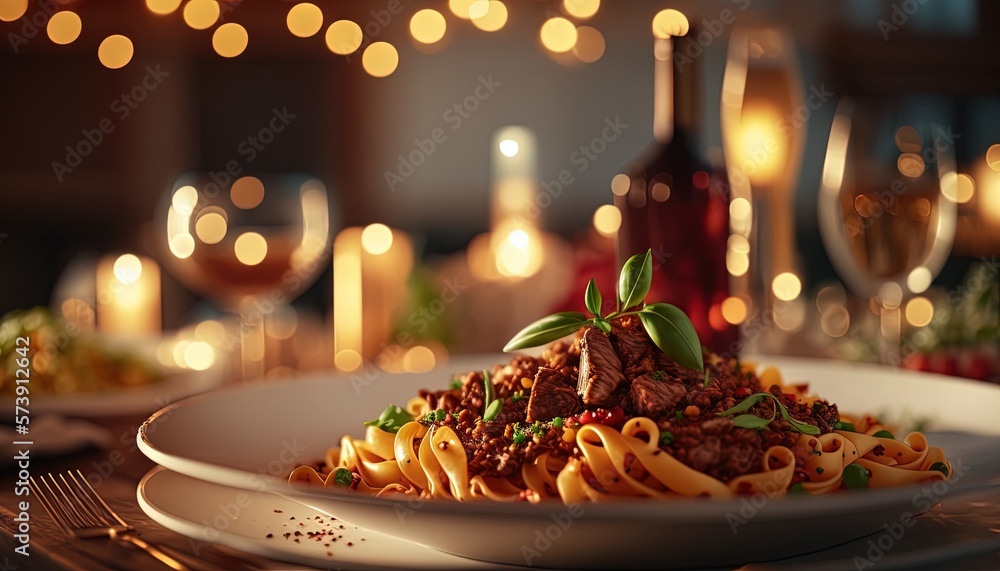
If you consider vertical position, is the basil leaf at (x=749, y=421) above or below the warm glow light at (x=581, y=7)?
below

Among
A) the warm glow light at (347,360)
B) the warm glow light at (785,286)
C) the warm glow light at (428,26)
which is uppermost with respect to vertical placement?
the warm glow light at (428,26)

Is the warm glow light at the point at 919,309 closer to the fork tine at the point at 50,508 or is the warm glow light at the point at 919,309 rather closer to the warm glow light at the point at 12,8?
the fork tine at the point at 50,508

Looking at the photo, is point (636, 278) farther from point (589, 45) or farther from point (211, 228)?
point (589, 45)

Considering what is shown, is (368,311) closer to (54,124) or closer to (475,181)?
(54,124)

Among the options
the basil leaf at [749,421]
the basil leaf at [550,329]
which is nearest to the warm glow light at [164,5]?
the basil leaf at [550,329]

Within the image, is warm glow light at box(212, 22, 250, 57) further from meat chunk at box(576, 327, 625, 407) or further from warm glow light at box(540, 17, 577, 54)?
meat chunk at box(576, 327, 625, 407)

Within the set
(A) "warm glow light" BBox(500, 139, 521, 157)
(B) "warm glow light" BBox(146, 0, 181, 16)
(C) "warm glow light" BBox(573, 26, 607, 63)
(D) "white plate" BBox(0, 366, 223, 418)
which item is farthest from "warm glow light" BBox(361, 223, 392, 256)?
(C) "warm glow light" BBox(573, 26, 607, 63)

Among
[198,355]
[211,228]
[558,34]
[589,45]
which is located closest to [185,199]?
[211,228]
